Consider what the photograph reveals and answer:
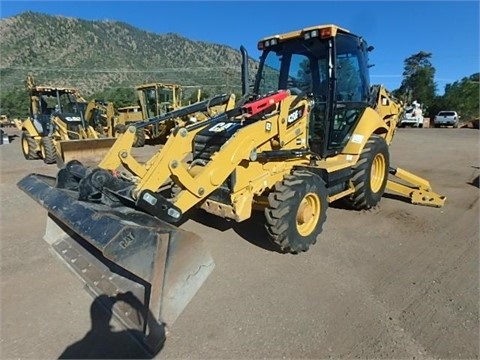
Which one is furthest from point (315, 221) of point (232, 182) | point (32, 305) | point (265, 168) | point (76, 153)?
point (76, 153)

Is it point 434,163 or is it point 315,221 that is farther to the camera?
point 434,163

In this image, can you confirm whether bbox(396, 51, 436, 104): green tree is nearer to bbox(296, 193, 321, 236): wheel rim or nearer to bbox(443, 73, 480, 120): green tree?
bbox(443, 73, 480, 120): green tree

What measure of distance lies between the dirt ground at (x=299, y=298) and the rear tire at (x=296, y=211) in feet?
0.67

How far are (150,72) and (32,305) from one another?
2351 inches

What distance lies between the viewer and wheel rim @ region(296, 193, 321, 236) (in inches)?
153

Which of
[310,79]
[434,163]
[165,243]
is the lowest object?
[434,163]

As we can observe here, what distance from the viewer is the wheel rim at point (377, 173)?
5.56 m

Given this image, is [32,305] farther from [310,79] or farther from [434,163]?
[434,163]

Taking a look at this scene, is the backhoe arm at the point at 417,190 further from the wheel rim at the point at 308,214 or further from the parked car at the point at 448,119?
the parked car at the point at 448,119

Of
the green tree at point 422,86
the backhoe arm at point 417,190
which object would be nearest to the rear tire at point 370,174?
the backhoe arm at point 417,190

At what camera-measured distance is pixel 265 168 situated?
156 inches

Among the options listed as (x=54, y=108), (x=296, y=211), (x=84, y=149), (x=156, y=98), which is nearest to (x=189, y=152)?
(x=296, y=211)

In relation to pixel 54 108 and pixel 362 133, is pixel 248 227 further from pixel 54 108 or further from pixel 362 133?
pixel 54 108

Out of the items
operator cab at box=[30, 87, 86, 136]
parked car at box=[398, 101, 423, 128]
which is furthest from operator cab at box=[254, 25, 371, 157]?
parked car at box=[398, 101, 423, 128]
